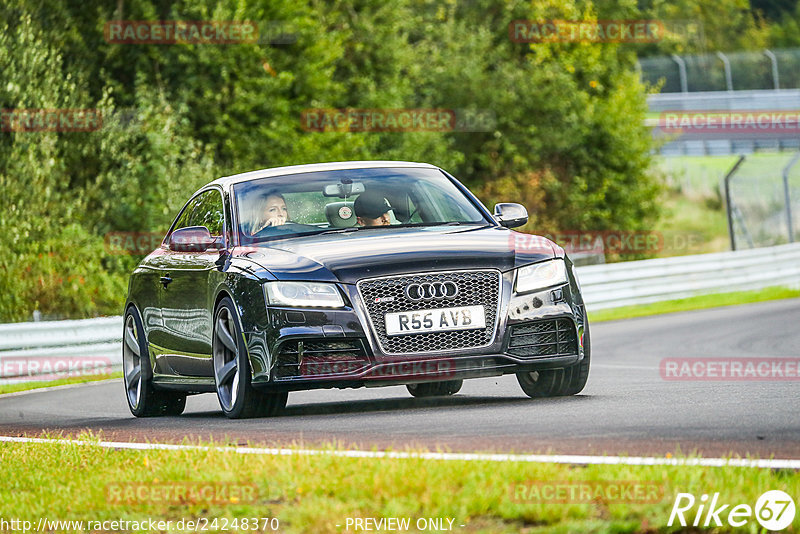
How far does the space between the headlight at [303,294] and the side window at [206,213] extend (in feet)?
4.98

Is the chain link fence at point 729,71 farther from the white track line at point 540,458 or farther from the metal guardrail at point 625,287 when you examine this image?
the white track line at point 540,458

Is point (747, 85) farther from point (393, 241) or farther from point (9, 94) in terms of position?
point (393, 241)

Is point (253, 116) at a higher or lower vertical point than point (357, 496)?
lower

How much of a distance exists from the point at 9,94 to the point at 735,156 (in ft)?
119

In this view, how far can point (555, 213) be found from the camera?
42.3m

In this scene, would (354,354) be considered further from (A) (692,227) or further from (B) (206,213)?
(A) (692,227)

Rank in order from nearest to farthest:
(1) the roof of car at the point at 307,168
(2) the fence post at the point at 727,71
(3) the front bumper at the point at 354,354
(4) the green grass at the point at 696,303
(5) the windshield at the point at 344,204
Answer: (3) the front bumper at the point at 354,354, (5) the windshield at the point at 344,204, (1) the roof of car at the point at 307,168, (4) the green grass at the point at 696,303, (2) the fence post at the point at 727,71

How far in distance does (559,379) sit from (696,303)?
1661 centimetres

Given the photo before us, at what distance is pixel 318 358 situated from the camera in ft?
27.8

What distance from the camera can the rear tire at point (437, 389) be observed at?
1073cm

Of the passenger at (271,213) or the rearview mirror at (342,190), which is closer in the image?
the passenger at (271,213)

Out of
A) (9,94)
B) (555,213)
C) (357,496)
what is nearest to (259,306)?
(357,496)

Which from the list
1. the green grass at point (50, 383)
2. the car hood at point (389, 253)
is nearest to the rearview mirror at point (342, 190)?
the car hood at point (389, 253)

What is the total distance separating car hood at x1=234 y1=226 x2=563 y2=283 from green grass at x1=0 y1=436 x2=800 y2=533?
1.94 meters
